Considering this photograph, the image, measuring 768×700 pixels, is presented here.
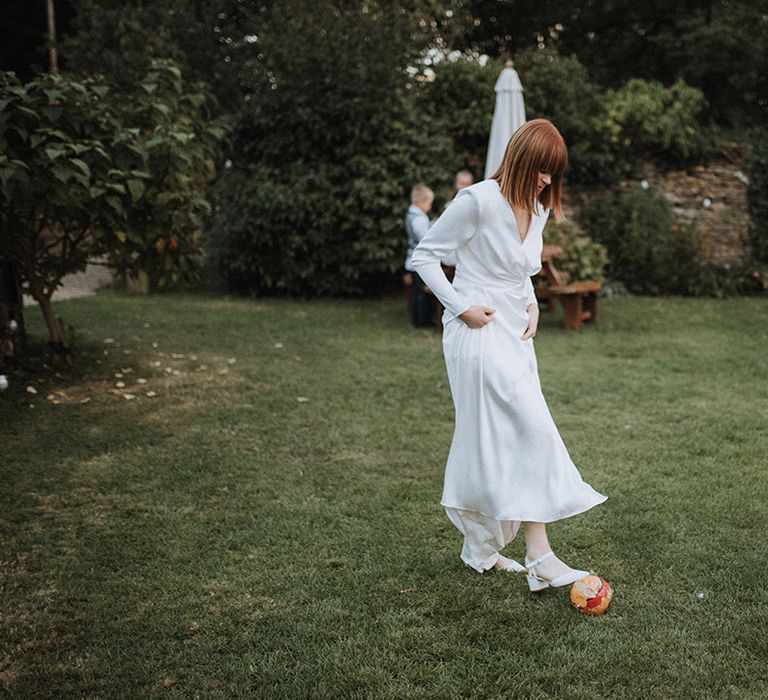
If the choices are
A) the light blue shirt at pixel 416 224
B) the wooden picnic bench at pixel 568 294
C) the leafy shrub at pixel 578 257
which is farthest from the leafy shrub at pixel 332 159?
the wooden picnic bench at pixel 568 294

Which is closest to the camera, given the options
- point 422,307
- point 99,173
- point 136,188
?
point 136,188

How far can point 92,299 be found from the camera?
37.3ft

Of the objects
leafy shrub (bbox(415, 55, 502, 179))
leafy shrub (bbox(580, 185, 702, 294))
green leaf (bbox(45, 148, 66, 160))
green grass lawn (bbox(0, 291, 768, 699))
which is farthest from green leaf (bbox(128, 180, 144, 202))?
leafy shrub (bbox(580, 185, 702, 294))

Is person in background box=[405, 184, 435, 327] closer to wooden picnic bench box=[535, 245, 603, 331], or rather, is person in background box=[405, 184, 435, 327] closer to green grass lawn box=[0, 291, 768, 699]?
wooden picnic bench box=[535, 245, 603, 331]

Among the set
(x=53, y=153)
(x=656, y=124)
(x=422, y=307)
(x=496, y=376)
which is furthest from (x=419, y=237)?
(x=656, y=124)

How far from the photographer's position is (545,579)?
2.99 meters

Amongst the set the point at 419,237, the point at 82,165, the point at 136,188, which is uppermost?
the point at 82,165

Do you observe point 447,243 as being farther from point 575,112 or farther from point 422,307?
point 575,112

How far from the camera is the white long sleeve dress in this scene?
2.91 metres

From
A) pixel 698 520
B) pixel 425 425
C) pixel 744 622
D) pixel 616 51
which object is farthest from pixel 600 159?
pixel 744 622

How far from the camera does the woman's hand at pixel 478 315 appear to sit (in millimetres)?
2924

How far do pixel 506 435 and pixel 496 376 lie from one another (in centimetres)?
23

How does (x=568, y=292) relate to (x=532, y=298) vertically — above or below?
below

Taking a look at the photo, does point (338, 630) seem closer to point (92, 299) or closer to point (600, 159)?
point (92, 299)
